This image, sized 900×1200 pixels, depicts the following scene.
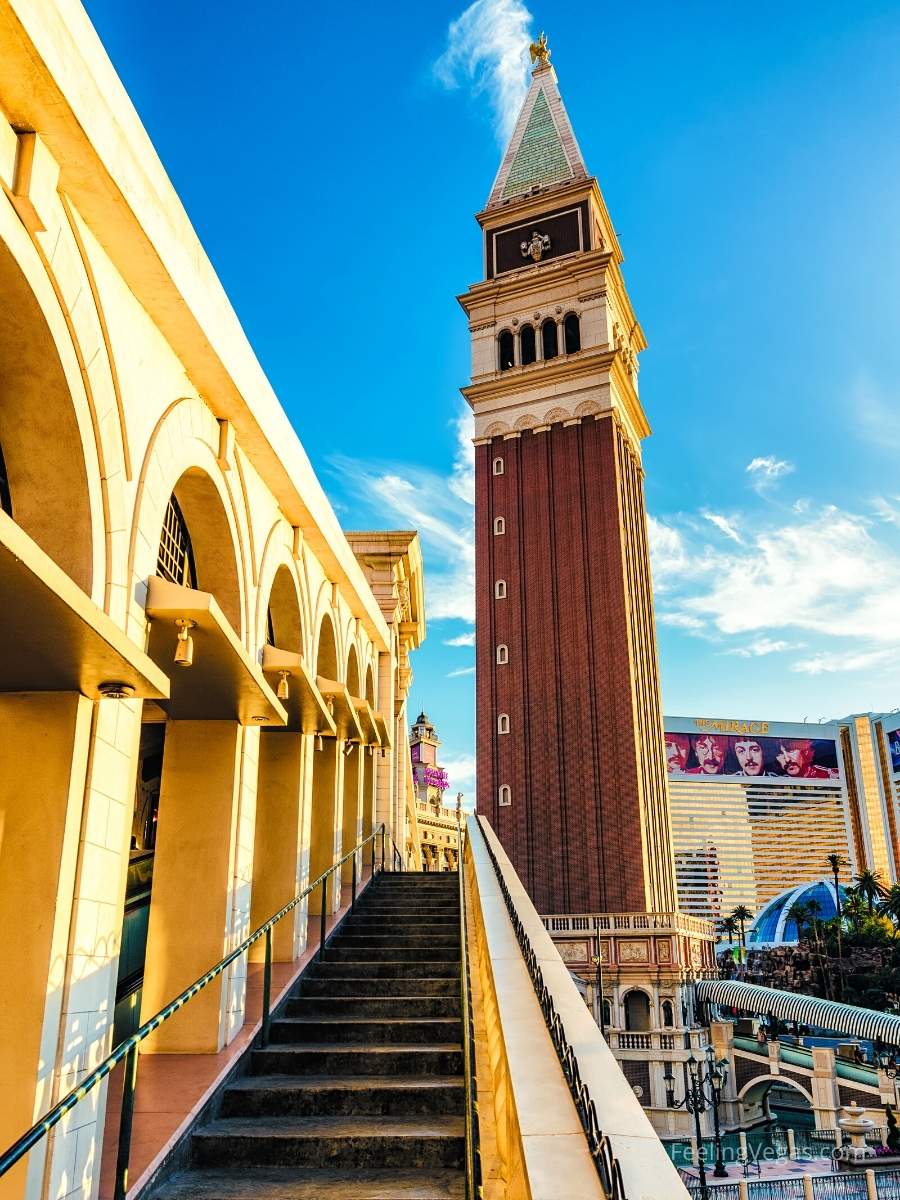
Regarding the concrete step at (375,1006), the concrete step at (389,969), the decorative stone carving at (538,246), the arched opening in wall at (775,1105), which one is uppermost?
the decorative stone carving at (538,246)

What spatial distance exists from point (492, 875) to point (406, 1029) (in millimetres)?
1817

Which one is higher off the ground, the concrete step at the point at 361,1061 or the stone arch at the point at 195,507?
the stone arch at the point at 195,507

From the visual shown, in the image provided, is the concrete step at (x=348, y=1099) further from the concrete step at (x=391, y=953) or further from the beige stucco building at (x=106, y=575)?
the concrete step at (x=391, y=953)

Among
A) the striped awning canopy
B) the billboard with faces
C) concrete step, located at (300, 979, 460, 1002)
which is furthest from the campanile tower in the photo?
the billboard with faces

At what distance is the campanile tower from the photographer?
129 ft

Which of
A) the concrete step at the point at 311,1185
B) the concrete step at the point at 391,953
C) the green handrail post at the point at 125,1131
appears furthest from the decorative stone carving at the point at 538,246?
the green handrail post at the point at 125,1131

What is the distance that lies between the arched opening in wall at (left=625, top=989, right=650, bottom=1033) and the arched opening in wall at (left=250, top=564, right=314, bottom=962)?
3213 centimetres

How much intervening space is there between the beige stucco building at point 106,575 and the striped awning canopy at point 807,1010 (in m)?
44.5

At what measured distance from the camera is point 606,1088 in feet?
11.3

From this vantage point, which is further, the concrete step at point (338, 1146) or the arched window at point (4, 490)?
the arched window at point (4, 490)

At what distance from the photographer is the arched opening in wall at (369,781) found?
54.9ft

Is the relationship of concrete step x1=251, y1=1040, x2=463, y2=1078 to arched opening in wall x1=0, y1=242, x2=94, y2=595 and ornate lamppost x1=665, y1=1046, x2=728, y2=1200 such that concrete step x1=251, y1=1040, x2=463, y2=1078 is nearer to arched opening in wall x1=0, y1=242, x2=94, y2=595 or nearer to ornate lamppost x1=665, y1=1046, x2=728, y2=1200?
arched opening in wall x1=0, y1=242, x2=94, y2=595

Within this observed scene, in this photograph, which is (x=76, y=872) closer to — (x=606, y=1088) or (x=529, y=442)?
(x=606, y=1088)

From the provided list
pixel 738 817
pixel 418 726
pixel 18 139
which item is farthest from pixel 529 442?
pixel 738 817
